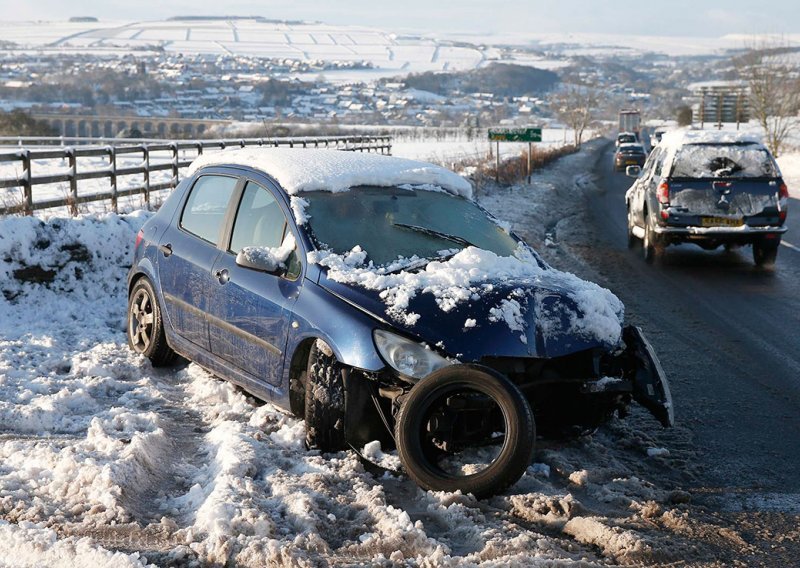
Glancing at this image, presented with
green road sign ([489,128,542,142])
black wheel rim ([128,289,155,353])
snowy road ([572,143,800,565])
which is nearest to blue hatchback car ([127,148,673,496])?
black wheel rim ([128,289,155,353])

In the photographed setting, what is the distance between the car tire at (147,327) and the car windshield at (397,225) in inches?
74.2

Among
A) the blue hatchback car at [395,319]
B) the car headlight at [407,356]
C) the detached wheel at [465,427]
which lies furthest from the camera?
the car headlight at [407,356]

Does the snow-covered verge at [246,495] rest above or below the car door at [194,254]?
below

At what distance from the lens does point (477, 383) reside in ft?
14.5

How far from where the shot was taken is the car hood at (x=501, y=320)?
185 inches

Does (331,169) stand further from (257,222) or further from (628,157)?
(628,157)

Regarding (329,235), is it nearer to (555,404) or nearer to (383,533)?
(555,404)

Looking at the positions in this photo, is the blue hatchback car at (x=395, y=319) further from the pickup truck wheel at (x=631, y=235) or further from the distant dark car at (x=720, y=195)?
the pickup truck wheel at (x=631, y=235)

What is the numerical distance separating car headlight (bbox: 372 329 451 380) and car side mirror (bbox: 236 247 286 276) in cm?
96

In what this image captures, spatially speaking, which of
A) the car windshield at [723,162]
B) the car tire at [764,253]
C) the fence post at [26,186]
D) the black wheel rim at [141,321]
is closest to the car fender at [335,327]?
the black wheel rim at [141,321]

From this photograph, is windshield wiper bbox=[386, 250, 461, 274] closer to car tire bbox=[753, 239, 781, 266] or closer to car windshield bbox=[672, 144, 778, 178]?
car windshield bbox=[672, 144, 778, 178]

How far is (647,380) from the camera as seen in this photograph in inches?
200

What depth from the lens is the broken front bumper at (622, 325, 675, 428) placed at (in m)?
5.02

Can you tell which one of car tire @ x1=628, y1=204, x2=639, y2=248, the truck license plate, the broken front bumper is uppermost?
the broken front bumper
